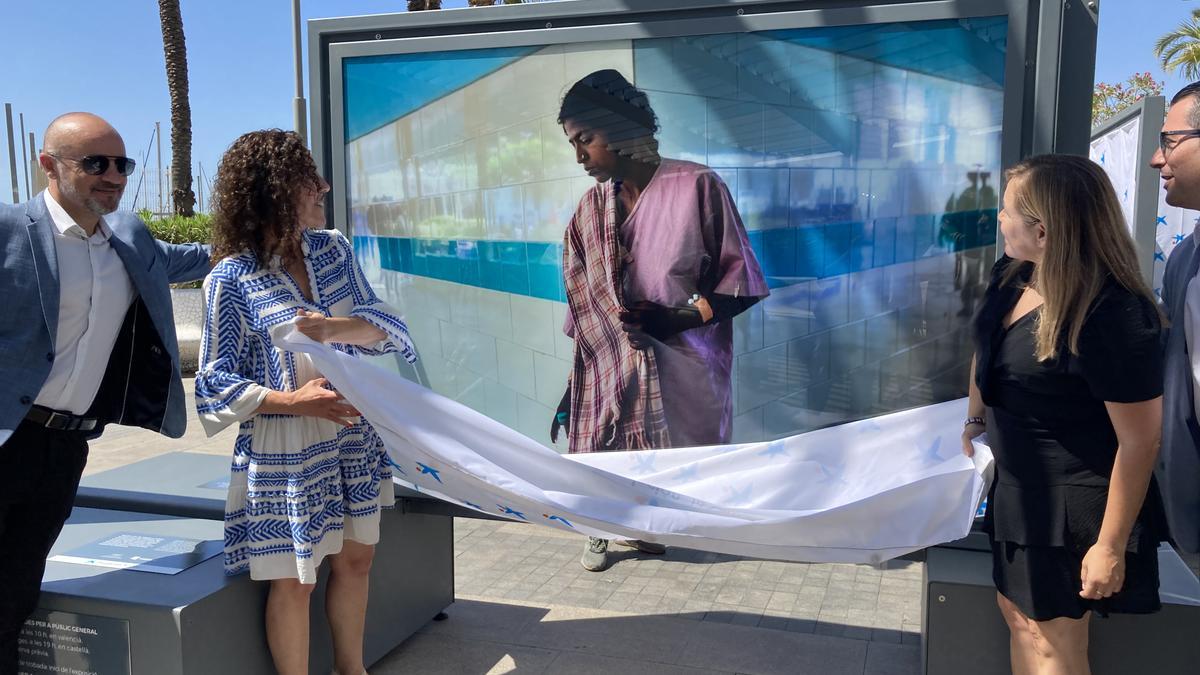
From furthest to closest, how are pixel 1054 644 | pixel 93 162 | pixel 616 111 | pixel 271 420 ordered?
pixel 616 111, pixel 271 420, pixel 93 162, pixel 1054 644

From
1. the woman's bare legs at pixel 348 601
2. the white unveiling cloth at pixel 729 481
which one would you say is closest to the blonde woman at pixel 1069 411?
the white unveiling cloth at pixel 729 481

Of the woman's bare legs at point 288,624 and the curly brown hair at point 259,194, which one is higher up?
the curly brown hair at point 259,194

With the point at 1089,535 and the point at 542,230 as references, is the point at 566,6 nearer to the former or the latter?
the point at 542,230

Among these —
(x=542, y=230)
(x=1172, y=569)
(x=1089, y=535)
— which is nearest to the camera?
(x=1089, y=535)

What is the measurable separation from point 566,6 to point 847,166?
1199 millimetres

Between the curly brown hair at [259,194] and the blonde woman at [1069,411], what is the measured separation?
1912 mm

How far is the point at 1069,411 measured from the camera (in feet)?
6.58

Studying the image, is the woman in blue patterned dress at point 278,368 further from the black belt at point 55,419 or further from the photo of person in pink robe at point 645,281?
the photo of person in pink robe at point 645,281

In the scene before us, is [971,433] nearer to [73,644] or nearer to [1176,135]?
[1176,135]

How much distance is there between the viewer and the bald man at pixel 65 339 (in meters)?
2.33

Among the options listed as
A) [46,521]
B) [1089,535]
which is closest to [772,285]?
[1089,535]

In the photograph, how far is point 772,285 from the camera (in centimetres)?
316

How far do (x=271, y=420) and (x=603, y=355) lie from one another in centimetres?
135

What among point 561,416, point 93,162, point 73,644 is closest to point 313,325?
point 93,162
